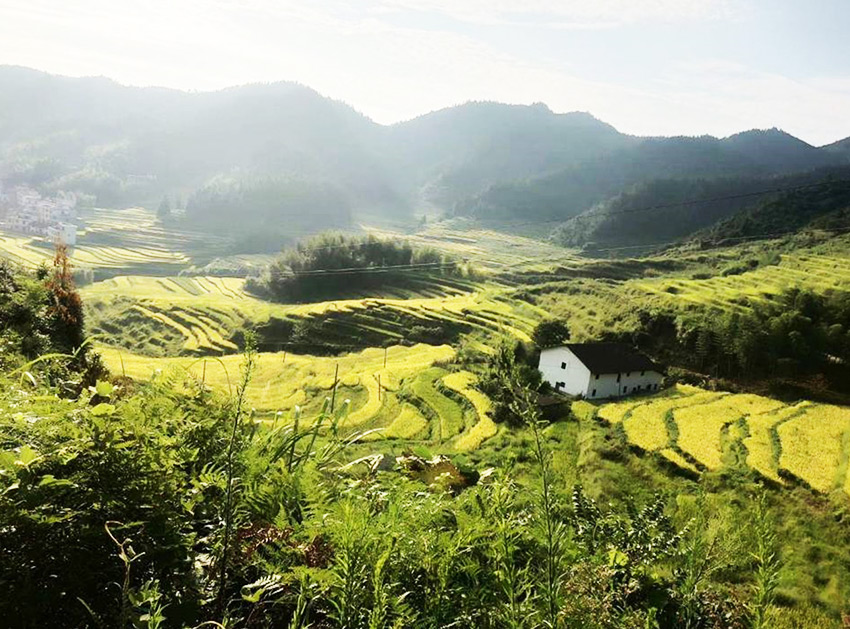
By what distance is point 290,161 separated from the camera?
16725cm

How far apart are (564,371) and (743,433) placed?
10.1m

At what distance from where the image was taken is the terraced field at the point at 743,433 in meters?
16.9

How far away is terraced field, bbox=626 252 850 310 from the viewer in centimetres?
3405

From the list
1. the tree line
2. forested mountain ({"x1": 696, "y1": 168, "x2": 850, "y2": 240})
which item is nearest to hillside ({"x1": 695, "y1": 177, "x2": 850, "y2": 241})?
forested mountain ({"x1": 696, "y1": 168, "x2": 850, "y2": 240})

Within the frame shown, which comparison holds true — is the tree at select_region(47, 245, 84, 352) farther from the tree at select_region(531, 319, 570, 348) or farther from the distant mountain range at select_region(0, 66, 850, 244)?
the distant mountain range at select_region(0, 66, 850, 244)

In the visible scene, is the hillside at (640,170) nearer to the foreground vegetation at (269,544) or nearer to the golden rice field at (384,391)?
the golden rice field at (384,391)

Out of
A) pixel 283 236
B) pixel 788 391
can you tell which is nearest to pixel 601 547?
pixel 788 391

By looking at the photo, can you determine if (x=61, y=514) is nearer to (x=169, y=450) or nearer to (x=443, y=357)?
(x=169, y=450)

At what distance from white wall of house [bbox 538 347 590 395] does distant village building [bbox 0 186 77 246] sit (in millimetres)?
54819

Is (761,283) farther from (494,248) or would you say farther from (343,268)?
(494,248)

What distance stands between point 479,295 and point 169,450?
155 ft

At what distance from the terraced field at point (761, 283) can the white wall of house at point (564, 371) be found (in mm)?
Answer: 11557

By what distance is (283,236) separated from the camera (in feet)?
333

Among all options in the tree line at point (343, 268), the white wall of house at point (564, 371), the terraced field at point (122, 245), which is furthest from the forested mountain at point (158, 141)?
the white wall of house at point (564, 371)
